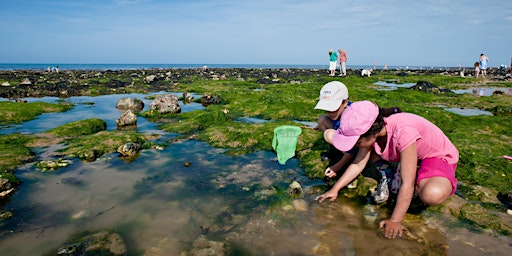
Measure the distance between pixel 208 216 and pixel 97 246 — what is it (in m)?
1.29

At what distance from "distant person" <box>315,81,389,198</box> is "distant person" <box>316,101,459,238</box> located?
1.75 ft

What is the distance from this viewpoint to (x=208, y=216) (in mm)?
3932

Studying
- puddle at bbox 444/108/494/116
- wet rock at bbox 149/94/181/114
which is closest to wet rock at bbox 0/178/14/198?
wet rock at bbox 149/94/181/114

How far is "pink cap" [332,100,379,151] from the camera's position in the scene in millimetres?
3312

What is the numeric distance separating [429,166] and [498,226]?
1111 mm

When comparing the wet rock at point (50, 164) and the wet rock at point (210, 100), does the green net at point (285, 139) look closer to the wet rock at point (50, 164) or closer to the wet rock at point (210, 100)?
the wet rock at point (50, 164)

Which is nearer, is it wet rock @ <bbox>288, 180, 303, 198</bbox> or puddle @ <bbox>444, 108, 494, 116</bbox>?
wet rock @ <bbox>288, 180, 303, 198</bbox>

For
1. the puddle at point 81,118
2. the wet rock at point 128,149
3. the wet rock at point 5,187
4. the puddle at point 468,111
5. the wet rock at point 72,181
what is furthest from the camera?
the puddle at point 468,111

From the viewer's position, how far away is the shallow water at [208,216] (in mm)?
3287

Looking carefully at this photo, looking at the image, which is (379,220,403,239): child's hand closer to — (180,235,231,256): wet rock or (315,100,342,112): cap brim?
(315,100,342,112): cap brim

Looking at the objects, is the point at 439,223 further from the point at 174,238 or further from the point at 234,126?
the point at 234,126

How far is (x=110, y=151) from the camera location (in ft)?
21.6

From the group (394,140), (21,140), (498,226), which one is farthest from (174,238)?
(21,140)

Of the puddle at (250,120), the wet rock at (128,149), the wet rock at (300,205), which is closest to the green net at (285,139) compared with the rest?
the wet rock at (300,205)
